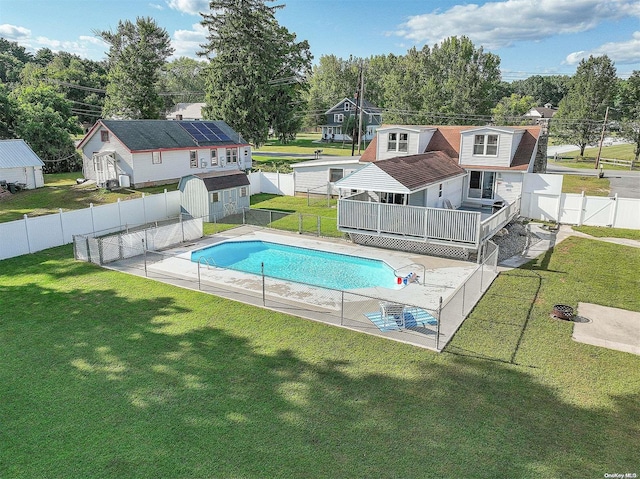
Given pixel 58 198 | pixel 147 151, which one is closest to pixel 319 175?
pixel 147 151

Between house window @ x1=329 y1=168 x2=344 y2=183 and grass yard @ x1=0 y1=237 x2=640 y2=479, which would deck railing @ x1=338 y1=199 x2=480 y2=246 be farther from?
house window @ x1=329 y1=168 x2=344 y2=183

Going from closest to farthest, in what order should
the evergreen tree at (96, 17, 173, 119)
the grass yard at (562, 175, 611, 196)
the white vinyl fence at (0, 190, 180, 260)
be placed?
the white vinyl fence at (0, 190, 180, 260)
the grass yard at (562, 175, 611, 196)
the evergreen tree at (96, 17, 173, 119)

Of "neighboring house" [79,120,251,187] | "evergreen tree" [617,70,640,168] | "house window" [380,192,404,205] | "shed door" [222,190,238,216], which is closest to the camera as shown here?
"house window" [380,192,404,205]

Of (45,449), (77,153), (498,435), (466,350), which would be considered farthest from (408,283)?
(77,153)

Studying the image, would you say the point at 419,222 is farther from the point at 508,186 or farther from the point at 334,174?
the point at 334,174

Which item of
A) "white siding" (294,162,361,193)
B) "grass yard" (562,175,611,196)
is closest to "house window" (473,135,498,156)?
"white siding" (294,162,361,193)

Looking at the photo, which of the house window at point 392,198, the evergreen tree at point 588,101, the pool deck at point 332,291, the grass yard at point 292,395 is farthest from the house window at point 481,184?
the evergreen tree at point 588,101
